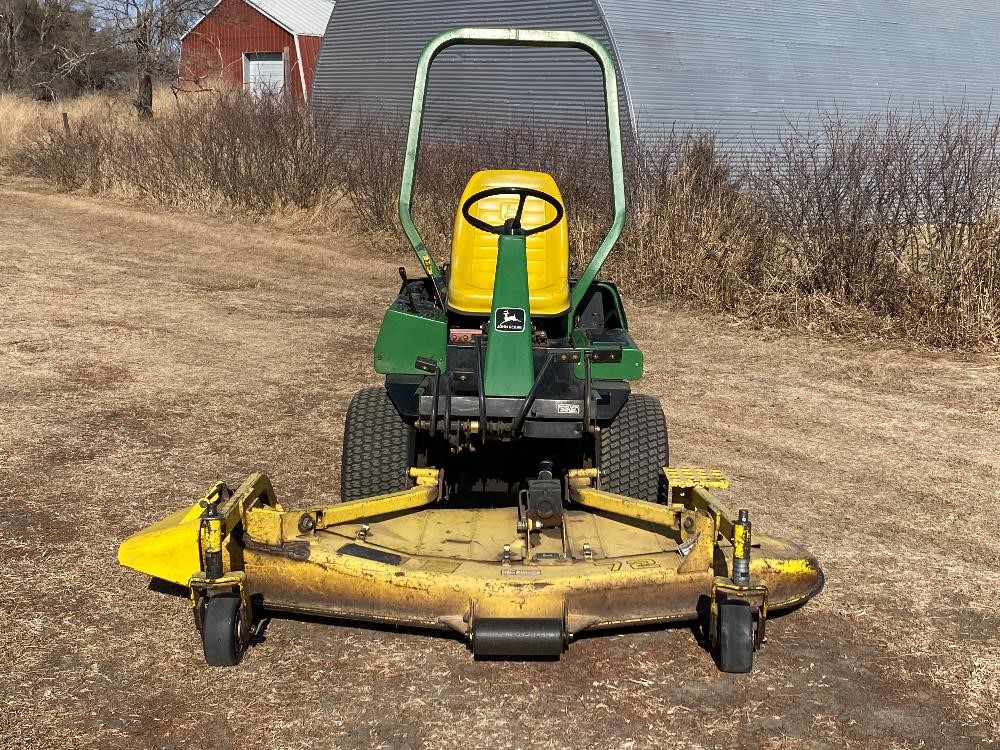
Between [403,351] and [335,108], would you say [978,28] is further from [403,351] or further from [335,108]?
[403,351]

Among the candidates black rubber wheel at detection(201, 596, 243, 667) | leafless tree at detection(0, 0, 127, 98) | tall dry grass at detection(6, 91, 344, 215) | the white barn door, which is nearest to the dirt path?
black rubber wheel at detection(201, 596, 243, 667)

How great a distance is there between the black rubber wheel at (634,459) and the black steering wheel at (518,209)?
29.9 inches

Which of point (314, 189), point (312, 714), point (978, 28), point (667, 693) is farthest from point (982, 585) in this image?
point (978, 28)

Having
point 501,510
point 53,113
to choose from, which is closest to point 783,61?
point 501,510

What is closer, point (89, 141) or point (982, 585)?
point (982, 585)

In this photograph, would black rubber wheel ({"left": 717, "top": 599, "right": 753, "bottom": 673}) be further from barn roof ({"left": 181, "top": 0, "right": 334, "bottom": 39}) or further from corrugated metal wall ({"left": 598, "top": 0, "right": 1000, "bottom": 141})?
barn roof ({"left": 181, "top": 0, "right": 334, "bottom": 39})

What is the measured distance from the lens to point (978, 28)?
15.0m

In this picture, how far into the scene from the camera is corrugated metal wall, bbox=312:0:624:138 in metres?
12.3

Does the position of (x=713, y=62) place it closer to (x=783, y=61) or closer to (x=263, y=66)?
(x=783, y=61)

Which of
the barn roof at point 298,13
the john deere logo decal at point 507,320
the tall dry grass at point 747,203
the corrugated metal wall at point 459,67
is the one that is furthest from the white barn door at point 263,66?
the john deere logo decal at point 507,320

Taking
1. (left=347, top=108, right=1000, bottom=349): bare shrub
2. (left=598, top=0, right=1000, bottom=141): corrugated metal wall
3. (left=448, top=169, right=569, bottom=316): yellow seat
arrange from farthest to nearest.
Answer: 1. (left=598, top=0, right=1000, bottom=141): corrugated metal wall
2. (left=347, top=108, right=1000, bottom=349): bare shrub
3. (left=448, top=169, right=569, bottom=316): yellow seat

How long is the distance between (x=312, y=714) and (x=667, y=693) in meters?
1.01

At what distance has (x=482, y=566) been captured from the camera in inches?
124

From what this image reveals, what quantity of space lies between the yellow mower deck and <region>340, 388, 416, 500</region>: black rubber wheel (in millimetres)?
449
